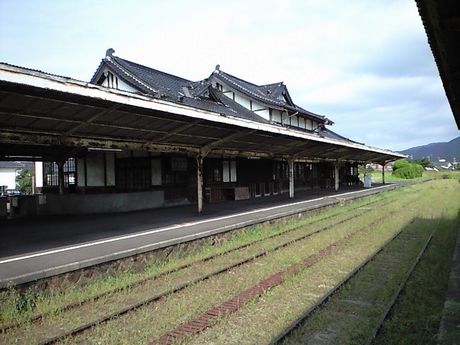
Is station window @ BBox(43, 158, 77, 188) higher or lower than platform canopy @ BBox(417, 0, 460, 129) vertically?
lower

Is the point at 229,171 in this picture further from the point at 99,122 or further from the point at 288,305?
the point at 288,305

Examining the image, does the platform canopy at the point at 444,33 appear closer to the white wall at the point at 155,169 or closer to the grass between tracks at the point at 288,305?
the grass between tracks at the point at 288,305

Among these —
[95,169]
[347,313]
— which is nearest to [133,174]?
[95,169]

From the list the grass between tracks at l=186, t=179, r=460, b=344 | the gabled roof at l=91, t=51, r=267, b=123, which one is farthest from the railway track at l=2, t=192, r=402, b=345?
the gabled roof at l=91, t=51, r=267, b=123

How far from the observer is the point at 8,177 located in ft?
126

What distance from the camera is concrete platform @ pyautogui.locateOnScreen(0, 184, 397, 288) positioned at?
6.52m

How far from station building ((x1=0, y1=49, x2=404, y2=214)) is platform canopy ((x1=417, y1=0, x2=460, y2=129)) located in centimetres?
519

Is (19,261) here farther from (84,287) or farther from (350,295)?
(350,295)

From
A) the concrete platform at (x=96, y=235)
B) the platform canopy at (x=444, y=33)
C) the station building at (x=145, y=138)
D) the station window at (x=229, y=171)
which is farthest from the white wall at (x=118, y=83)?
the platform canopy at (x=444, y=33)

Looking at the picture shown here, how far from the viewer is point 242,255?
8828 millimetres

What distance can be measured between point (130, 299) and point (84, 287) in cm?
98

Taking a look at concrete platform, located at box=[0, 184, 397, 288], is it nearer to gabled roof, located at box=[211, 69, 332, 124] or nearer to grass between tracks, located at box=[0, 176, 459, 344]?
grass between tracks, located at box=[0, 176, 459, 344]

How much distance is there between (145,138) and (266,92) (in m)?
19.6

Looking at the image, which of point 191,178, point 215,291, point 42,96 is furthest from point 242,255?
point 191,178
